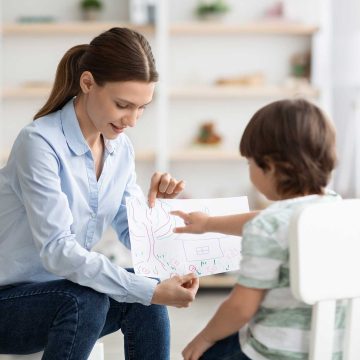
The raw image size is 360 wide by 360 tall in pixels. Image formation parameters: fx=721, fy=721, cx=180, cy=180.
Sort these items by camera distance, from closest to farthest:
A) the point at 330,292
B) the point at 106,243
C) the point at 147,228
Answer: the point at 330,292
the point at 147,228
the point at 106,243

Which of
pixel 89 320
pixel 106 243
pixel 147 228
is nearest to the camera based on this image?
pixel 89 320

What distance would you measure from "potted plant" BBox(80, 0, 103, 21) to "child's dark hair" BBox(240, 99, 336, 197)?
2.95 meters

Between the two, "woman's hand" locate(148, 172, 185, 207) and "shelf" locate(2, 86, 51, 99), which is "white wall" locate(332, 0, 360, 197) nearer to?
"shelf" locate(2, 86, 51, 99)

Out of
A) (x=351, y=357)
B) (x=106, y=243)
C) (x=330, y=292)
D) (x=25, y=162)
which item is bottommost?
(x=106, y=243)

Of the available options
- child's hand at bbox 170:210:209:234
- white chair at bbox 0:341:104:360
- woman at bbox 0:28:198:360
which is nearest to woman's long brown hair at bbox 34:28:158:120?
woman at bbox 0:28:198:360

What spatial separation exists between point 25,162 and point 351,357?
89 cm

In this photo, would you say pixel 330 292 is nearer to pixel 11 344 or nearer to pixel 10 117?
pixel 11 344

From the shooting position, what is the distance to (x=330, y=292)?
51.8 inches

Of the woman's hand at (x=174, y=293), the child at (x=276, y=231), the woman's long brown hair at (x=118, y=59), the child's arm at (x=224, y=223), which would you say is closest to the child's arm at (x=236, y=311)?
the child at (x=276, y=231)

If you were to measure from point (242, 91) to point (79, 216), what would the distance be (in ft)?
8.00

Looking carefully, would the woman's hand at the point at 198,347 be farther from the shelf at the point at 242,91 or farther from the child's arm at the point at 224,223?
the shelf at the point at 242,91

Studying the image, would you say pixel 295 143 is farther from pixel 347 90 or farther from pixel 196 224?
pixel 347 90

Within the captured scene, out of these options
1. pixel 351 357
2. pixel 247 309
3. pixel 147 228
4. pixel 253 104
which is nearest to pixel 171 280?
pixel 147 228

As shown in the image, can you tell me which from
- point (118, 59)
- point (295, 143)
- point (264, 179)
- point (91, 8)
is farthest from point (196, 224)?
point (91, 8)
